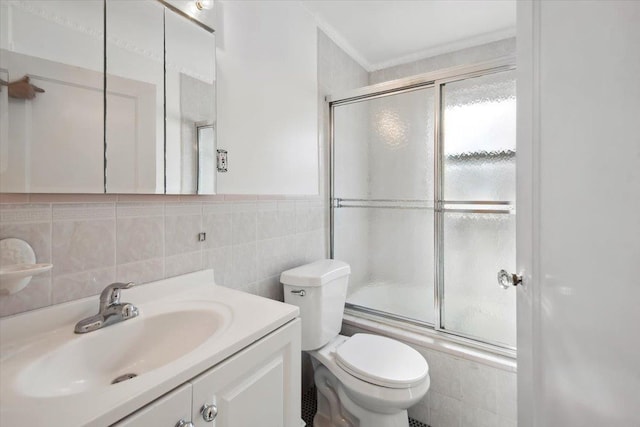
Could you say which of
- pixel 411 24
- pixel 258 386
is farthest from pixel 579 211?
pixel 411 24

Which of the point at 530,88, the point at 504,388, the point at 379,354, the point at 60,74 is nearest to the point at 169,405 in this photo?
the point at 60,74

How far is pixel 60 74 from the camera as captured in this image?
2.65 ft

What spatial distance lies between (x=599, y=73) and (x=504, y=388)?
150cm

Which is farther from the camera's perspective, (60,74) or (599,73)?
(60,74)

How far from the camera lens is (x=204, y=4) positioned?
120 cm

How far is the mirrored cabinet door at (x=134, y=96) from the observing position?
92 cm

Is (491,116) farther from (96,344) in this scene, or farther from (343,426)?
(96,344)

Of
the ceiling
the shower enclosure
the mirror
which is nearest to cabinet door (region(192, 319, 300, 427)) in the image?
the mirror

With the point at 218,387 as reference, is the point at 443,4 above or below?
above

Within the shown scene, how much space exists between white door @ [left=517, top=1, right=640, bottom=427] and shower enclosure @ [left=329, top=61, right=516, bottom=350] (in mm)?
832

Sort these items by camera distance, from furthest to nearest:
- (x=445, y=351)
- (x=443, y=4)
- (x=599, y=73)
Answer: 1. (x=443, y=4)
2. (x=445, y=351)
3. (x=599, y=73)

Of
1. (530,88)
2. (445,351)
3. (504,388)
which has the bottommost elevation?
(504,388)

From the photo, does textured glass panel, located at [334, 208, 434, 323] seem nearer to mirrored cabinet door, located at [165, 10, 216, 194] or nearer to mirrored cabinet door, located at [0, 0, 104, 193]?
mirrored cabinet door, located at [165, 10, 216, 194]

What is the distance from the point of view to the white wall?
1327 mm
